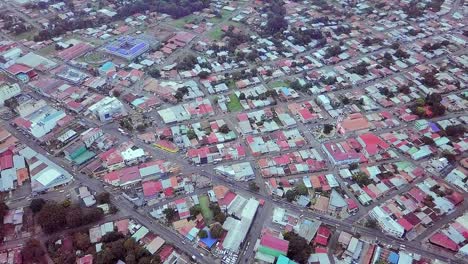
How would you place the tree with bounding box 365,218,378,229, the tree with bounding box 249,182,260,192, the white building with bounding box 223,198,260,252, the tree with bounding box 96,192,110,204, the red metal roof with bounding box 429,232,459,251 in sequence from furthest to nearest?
1. the tree with bounding box 249,182,260,192
2. the tree with bounding box 96,192,110,204
3. the tree with bounding box 365,218,378,229
4. the red metal roof with bounding box 429,232,459,251
5. the white building with bounding box 223,198,260,252

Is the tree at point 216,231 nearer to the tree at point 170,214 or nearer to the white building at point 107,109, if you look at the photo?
the tree at point 170,214

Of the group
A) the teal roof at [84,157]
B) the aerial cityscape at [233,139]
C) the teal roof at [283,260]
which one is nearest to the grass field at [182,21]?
the aerial cityscape at [233,139]

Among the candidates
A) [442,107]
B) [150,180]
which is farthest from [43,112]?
[442,107]

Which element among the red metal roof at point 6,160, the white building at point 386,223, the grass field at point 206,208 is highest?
the red metal roof at point 6,160

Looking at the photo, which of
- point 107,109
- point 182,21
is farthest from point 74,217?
point 182,21

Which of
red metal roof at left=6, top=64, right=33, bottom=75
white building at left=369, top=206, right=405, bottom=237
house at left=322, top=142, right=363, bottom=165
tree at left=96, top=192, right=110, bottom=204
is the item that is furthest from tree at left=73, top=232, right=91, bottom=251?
red metal roof at left=6, top=64, right=33, bottom=75

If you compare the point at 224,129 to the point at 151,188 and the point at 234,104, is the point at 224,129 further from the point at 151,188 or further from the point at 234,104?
the point at 151,188

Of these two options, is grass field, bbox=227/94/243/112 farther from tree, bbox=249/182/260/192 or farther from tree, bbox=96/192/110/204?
tree, bbox=96/192/110/204
